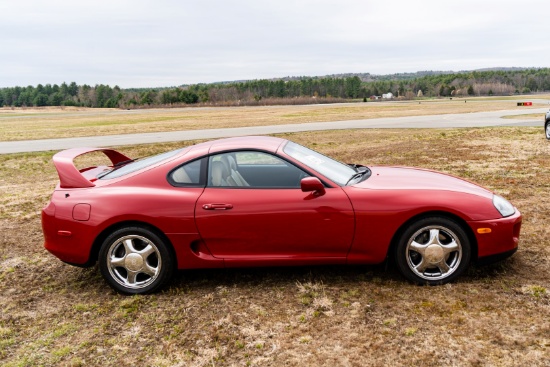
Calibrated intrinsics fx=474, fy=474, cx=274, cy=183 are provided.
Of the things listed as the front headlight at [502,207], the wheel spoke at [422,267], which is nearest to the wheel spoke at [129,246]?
the wheel spoke at [422,267]

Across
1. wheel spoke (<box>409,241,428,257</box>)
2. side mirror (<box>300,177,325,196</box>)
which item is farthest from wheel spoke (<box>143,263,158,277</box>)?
wheel spoke (<box>409,241,428,257</box>)

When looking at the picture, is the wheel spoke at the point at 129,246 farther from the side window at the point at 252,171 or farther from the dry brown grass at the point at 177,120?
the dry brown grass at the point at 177,120

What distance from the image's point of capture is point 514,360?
2.97 m

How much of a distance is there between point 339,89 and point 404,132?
131492 mm

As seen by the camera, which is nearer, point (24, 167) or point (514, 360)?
point (514, 360)

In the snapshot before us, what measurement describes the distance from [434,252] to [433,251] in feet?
0.04

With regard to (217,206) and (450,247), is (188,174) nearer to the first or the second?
(217,206)

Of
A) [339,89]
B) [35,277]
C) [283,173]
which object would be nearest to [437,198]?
[283,173]

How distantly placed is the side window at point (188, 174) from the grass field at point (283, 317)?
99 centimetres

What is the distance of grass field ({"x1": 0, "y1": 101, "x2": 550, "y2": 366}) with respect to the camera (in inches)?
125

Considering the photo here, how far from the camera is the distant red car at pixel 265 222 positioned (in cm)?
400

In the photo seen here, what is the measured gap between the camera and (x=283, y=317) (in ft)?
12.2

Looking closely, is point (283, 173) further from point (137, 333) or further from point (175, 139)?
point (175, 139)

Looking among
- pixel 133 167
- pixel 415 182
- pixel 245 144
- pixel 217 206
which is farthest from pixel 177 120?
pixel 415 182
